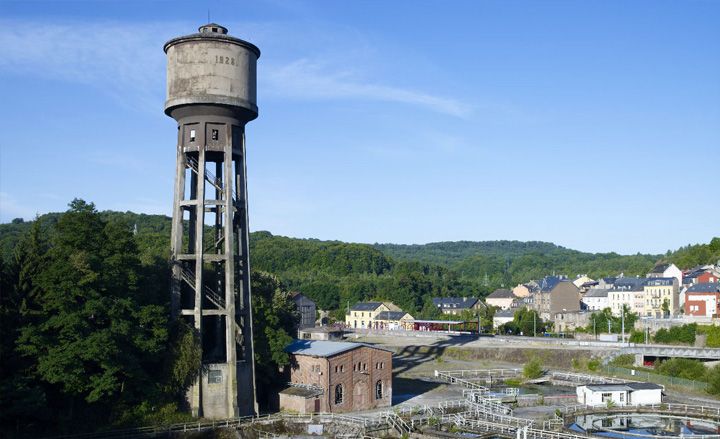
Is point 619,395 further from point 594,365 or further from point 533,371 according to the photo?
point 594,365

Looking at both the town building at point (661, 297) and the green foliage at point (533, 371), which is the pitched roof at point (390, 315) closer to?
the town building at point (661, 297)

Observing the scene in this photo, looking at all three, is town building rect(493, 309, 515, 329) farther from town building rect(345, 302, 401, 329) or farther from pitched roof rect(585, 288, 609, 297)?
town building rect(345, 302, 401, 329)

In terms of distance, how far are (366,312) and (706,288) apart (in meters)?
57.2

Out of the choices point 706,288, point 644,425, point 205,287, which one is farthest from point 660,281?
point 205,287

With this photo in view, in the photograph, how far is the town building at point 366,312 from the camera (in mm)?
129500

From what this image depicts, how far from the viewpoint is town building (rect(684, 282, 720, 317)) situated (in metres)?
87.1

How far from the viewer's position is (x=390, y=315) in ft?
413

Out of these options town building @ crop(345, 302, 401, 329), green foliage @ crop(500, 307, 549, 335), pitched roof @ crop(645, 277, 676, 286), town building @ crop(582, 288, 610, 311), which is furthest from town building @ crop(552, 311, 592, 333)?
town building @ crop(345, 302, 401, 329)

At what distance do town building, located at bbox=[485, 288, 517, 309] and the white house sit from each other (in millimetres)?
89011


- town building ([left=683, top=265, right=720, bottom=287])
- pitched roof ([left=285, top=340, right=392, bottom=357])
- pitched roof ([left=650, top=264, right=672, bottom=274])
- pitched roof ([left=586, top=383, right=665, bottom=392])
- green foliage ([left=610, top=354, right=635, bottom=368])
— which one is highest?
pitched roof ([left=650, top=264, right=672, bottom=274])

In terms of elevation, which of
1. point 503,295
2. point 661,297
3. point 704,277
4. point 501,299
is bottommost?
point 501,299

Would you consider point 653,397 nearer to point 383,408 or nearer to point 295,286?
point 383,408

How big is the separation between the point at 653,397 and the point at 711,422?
514cm

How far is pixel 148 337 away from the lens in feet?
137
